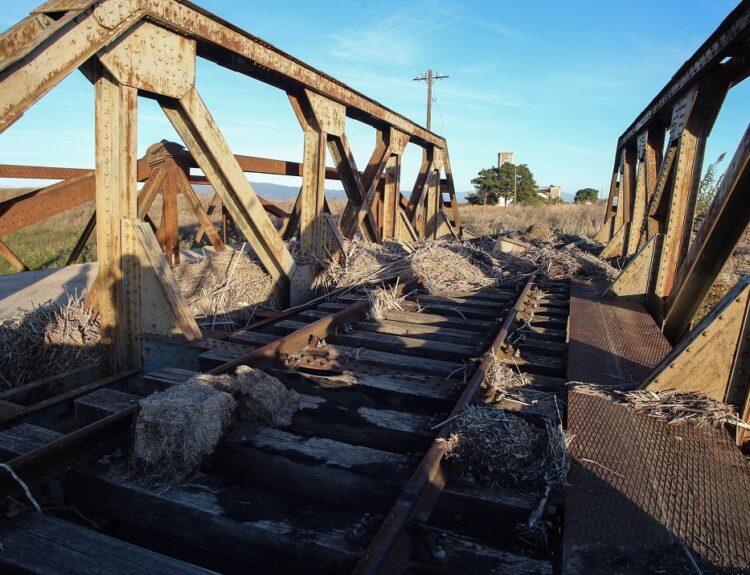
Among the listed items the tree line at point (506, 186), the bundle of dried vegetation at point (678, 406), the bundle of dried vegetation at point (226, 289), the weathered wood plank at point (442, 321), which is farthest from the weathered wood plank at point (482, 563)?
the tree line at point (506, 186)

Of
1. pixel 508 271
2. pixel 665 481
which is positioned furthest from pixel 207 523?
pixel 508 271

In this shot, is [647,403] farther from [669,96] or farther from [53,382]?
[669,96]

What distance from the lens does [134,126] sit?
11.7ft

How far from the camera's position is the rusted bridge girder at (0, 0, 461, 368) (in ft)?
9.70

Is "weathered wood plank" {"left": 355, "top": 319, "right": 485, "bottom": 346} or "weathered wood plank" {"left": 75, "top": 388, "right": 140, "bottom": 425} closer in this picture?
"weathered wood plank" {"left": 75, "top": 388, "right": 140, "bottom": 425}

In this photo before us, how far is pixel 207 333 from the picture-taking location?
162 inches

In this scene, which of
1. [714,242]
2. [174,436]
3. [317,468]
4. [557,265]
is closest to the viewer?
[174,436]

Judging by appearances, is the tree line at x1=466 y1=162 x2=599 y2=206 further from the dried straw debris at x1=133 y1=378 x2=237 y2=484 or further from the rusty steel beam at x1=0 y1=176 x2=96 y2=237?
the dried straw debris at x1=133 y1=378 x2=237 y2=484

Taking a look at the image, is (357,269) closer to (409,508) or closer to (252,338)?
(252,338)

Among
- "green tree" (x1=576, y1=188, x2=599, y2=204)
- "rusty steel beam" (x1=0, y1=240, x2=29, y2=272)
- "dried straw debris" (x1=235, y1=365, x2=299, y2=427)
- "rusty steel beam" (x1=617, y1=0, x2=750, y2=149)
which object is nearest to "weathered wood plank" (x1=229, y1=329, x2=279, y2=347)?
"dried straw debris" (x1=235, y1=365, x2=299, y2=427)

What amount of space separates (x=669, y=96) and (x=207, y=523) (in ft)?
20.2

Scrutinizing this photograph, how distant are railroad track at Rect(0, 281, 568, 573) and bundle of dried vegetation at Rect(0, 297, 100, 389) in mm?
617

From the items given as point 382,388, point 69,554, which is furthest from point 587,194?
point 69,554

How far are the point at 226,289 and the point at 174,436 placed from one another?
3034 millimetres
